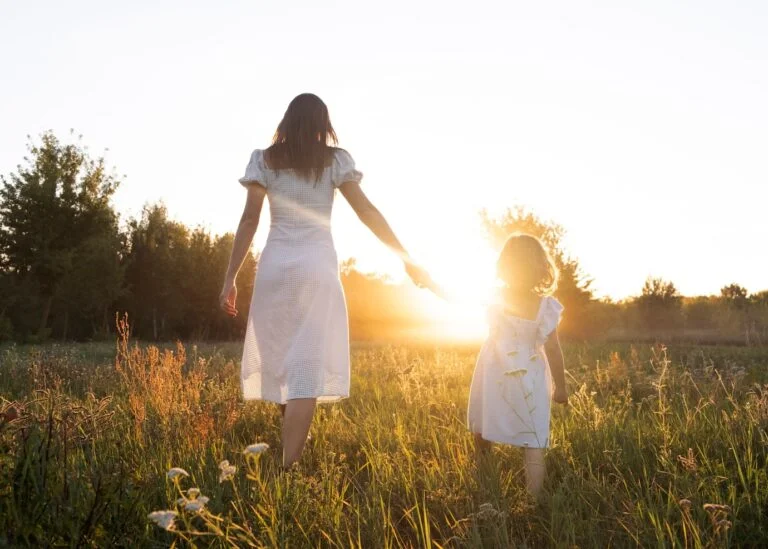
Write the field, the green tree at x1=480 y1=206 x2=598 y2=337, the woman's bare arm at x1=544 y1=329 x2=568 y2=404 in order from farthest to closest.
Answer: the green tree at x1=480 y1=206 x2=598 y2=337
the woman's bare arm at x1=544 y1=329 x2=568 y2=404
the field

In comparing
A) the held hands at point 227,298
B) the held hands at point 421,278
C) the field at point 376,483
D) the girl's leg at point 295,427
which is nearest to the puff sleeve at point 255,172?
the held hands at point 227,298

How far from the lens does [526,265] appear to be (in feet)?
13.9

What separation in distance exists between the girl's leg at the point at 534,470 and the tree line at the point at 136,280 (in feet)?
70.0

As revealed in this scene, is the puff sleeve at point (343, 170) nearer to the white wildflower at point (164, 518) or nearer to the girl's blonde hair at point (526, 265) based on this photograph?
the girl's blonde hair at point (526, 265)

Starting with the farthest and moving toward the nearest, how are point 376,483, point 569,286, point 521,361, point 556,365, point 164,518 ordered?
point 569,286
point 556,365
point 521,361
point 376,483
point 164,518

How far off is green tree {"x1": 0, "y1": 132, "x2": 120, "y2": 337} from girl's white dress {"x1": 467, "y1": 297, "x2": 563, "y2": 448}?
28.1 meters

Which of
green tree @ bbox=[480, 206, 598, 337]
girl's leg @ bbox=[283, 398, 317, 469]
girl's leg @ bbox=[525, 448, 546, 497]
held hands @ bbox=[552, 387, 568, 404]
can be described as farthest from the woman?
green tree @ bbox=[480, 206, 598, 337]

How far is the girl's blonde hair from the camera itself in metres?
4.23

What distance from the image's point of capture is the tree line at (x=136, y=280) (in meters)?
26.6

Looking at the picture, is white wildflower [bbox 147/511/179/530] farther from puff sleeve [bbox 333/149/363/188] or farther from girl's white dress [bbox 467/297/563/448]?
puff sleeve [bbox 333/149/363/188]

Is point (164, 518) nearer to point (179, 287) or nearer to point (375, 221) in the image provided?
point (375, 221)

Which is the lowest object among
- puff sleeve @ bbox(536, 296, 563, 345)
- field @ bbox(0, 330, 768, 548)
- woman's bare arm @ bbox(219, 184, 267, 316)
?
field @ bbox(0, 330, 768, 548)

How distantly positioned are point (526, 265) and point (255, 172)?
1.74 metres

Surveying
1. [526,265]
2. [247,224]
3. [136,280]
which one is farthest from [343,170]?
[136,280]
